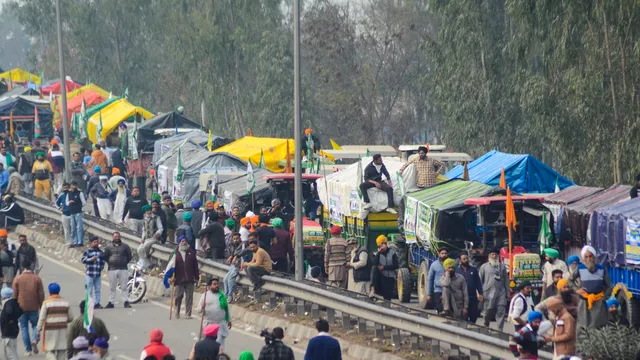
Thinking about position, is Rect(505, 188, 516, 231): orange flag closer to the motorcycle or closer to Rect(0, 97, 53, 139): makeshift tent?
the motorcycle

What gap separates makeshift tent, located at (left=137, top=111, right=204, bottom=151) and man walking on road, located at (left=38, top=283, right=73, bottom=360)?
80.0ft

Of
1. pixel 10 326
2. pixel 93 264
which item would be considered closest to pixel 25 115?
pixel 93 264

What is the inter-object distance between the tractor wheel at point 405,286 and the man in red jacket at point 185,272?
3.76 metres

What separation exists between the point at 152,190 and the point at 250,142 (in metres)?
4.21

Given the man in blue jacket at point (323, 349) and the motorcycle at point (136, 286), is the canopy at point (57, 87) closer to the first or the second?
the motorcycle at point (136, 286)

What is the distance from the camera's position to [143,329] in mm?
21875

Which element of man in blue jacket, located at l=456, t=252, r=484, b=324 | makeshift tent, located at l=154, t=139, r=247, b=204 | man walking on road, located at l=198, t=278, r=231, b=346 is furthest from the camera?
makeshift tent, located at l=154, t=139, r=247, b=204

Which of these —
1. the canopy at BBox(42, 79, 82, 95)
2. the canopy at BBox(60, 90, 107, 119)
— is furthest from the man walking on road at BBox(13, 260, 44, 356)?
the canopy at BBox(42, 79, 82, 95)

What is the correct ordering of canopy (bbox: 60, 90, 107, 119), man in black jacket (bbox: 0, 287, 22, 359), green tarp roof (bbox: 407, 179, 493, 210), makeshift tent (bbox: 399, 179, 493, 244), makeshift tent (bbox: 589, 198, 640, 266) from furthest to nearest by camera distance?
canopy (bbox: 60, 90, 107, 119), green tarp roof (bbox: 407, 179, 493, 210), makeshift tent (bbox: 399, 179, 493, 244), makeshift tent (bbox: 589, 198, 640, 266), man in black jacket (bbox: 0, 287, 22, 359)

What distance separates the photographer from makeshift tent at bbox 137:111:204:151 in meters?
42.8

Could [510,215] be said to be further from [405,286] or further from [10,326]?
[10,326]

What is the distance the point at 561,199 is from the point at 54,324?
37.5 feet

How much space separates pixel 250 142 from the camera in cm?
3778

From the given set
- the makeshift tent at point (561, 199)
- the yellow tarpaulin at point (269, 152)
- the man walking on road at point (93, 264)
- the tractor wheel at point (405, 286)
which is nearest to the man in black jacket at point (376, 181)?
the tractor wheel at point (405, 286)
